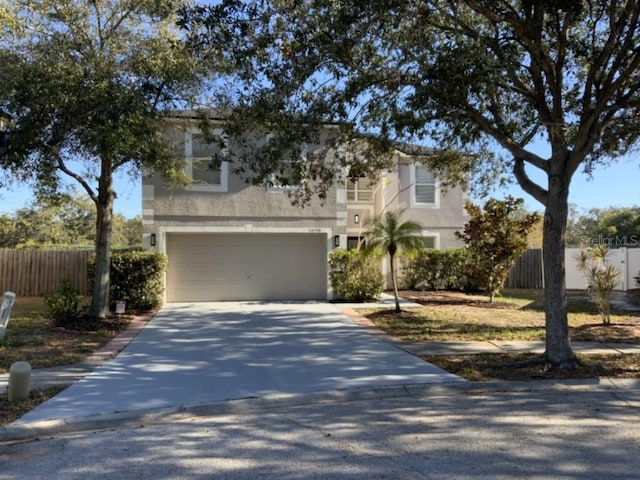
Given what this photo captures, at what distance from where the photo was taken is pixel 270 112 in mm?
8234

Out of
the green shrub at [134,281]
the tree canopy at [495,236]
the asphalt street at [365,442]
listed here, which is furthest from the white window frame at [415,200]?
the asphalt street at [365,442]

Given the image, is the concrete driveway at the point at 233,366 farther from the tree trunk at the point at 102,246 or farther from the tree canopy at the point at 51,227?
the tree canopy at the point at 51,227

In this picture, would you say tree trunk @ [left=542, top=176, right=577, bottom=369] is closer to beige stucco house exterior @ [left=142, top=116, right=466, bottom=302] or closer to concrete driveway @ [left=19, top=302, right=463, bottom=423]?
concrete driveway @ [left=19, top=302, right=463, bottom=423]

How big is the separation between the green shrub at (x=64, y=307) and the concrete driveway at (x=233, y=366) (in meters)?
1.77

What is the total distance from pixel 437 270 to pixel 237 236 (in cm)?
795

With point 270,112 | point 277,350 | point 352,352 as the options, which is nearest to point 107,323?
point 277,350

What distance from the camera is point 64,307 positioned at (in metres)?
12.0

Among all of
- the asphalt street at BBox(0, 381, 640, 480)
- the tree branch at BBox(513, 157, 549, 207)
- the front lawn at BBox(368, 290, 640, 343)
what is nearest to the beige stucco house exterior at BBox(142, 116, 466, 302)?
the front lawn at BBox(368, 290, 640, 343)

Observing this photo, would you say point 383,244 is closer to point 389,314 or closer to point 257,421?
point 389,314

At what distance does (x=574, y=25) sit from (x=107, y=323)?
37.9 ft

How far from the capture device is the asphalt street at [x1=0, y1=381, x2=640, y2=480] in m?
4.44

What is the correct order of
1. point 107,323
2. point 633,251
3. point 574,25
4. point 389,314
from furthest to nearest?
point 633,251 → point 389,314 → point 107,323 → point 574,25

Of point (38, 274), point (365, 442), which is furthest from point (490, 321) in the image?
point (38, 274)

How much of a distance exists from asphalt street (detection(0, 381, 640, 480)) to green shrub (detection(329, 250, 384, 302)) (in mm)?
9466
